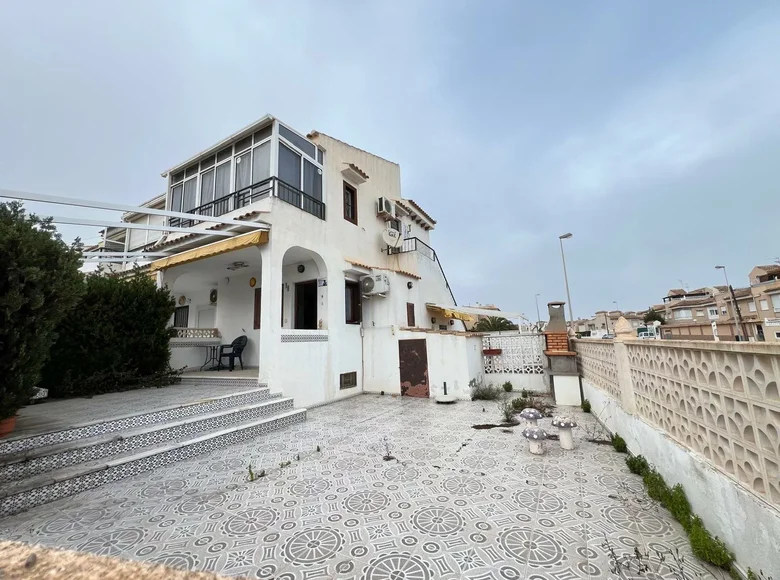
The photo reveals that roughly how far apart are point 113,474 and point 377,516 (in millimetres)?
3937

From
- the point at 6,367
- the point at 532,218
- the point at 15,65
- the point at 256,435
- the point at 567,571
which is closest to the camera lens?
the point at 567,571

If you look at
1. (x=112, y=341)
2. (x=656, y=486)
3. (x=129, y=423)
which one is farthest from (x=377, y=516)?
(x=112, y=341)

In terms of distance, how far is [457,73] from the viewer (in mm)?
13336

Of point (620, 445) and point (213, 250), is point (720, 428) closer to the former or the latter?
point (620, 445)

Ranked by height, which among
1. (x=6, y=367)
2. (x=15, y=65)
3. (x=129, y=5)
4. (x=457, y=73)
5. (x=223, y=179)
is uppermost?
(x=457, y=73)

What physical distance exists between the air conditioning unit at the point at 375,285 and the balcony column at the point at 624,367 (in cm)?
721

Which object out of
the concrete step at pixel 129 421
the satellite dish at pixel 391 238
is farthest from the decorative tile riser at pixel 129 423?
the satellite dish at pixel 391 238

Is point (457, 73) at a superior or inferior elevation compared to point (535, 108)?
superior

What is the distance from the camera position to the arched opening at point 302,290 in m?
9.98

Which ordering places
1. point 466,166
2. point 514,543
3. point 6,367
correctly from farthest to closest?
point 466,166, point 6,367, point 514,543

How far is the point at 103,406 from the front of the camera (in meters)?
5.87

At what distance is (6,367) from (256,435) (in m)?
3.92

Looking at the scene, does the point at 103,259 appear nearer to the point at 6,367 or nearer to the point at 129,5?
the point at 6,367

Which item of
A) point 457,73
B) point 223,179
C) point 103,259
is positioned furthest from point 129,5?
point 457,73
